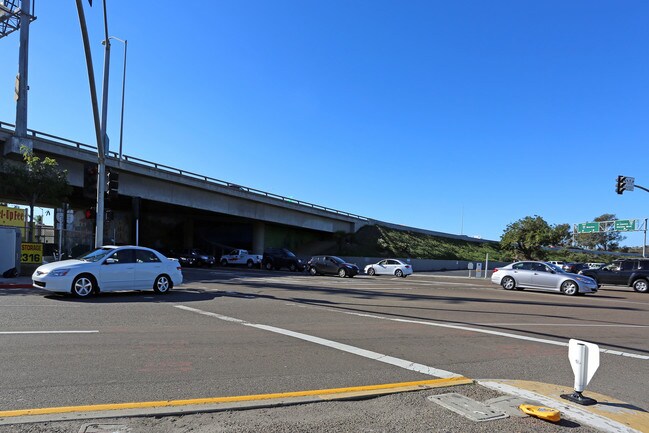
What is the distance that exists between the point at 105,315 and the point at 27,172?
60.7ft

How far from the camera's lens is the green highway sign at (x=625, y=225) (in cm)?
5835

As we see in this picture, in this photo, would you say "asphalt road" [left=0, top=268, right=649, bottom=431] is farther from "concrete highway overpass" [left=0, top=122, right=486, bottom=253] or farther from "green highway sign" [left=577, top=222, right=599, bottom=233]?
"green highway sign" [left=577, top=222, right=599, bottom=233]

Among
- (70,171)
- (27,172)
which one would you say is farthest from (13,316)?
(70,171)

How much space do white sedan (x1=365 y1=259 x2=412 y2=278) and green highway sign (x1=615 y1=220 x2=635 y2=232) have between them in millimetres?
38568

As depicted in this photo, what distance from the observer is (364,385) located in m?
5.45

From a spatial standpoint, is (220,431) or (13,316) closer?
(220,431)

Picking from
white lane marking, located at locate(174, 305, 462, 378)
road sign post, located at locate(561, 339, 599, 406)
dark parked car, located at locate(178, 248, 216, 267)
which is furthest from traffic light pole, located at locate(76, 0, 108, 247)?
dark parked car, located at locate(178, 248, 216, 267)

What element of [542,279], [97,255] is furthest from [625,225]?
[97,255]

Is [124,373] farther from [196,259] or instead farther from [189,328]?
[196,259]

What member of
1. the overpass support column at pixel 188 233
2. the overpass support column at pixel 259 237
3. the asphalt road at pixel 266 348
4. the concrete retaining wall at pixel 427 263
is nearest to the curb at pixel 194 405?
the asphalt road at pixel 266 348

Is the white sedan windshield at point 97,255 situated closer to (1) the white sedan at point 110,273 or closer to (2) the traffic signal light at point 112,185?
(1) the white sedan at point 110,273

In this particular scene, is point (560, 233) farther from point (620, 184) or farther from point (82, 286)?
point (82, 286)

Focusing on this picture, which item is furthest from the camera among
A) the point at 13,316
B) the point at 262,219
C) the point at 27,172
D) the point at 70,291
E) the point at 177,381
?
the point at 262,219

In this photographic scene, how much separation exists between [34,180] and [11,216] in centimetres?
323
